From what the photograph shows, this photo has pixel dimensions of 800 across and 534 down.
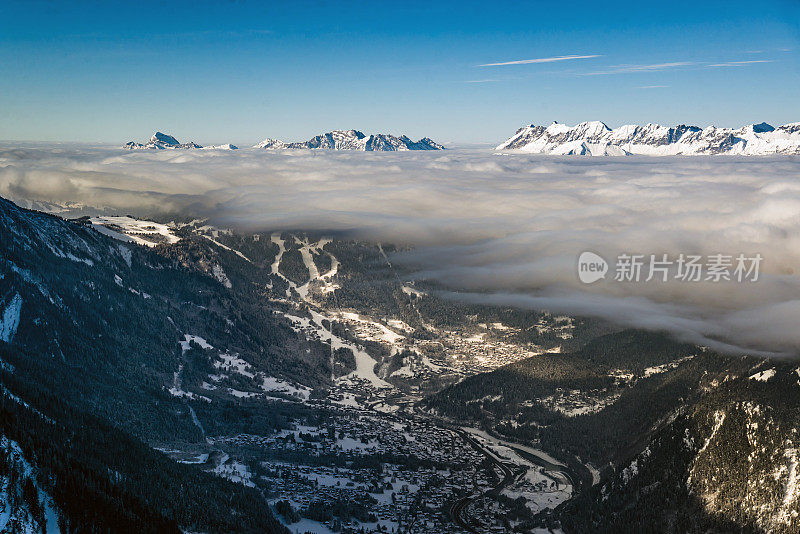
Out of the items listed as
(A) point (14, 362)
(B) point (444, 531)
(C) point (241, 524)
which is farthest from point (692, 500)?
(A) point (14, 362)

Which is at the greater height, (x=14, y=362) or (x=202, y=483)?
(x=14, y=362)

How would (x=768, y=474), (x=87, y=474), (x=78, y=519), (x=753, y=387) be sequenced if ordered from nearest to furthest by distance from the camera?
(x=78, y=519), (x=87, y=474), (x=768, y=474), (x=753, y=387)

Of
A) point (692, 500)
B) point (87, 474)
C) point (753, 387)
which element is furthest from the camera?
point (753, 387)

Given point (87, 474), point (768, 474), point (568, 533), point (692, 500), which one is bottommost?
point (568, 533)

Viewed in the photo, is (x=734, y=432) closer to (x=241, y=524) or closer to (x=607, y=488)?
(x=607, y=488)

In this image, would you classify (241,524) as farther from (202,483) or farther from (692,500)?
(692,500)

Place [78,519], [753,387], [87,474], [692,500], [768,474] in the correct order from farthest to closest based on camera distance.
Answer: [753,387] → [692,500] → [768,474] → [87,474] → [78,519]

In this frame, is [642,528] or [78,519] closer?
[78,519]

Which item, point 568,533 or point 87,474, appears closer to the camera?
point 87,474

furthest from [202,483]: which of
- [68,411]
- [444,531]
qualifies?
[444,531]
